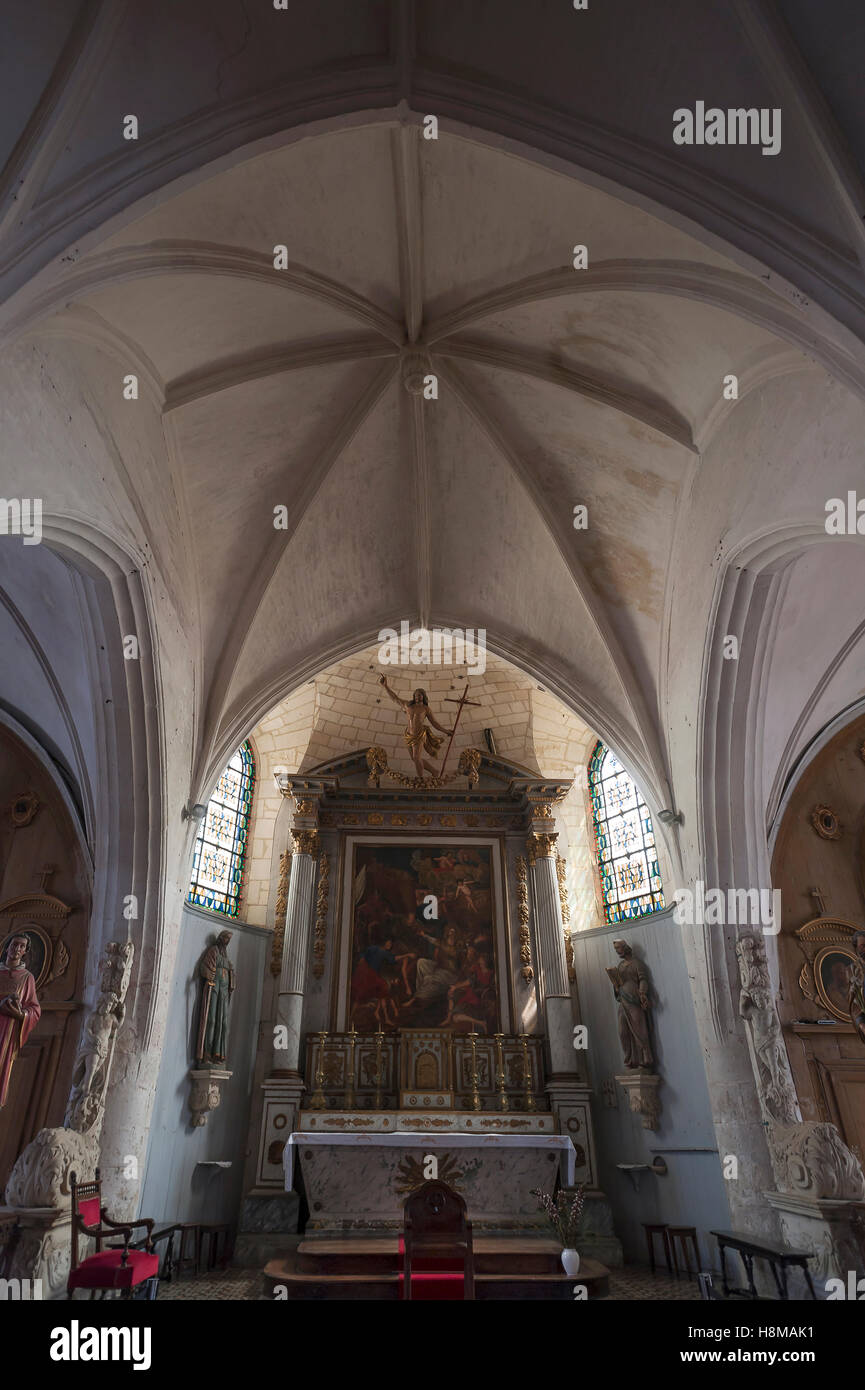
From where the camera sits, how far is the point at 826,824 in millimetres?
11039

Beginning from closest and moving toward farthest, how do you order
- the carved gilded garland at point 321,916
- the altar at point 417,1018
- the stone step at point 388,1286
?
the stone step at point 388,1286
the altar at point 417,1018
the carved gilded garland at point 321,916

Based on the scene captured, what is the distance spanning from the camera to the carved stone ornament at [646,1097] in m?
10.9

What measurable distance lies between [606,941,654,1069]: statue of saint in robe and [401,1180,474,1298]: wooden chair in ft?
18.1

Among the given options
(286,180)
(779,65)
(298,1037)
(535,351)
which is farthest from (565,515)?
(298,1037)

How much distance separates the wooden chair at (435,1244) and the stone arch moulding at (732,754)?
395 centimetres

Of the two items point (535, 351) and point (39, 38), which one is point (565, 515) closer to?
point (535, 351)

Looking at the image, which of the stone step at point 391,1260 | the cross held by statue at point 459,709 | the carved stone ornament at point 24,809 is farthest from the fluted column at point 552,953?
the carved stone ornament at point 24,809

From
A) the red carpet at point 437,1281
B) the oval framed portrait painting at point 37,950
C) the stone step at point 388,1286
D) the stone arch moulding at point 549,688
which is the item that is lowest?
the stone step at point 388,1286

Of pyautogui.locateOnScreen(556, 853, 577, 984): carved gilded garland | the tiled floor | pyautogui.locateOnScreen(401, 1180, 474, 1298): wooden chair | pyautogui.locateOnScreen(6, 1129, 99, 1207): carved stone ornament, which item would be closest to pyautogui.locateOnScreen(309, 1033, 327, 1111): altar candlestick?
the tiled floor

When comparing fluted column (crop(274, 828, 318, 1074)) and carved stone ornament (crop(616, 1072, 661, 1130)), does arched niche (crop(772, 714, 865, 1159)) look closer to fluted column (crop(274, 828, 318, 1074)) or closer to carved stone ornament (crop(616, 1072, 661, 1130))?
carved stone ornament (crop(616, 1072, 661, 1130))

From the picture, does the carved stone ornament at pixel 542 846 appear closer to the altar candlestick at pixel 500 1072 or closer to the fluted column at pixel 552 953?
the fluted column at pixel 552 953

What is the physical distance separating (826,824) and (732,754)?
2.89 metres

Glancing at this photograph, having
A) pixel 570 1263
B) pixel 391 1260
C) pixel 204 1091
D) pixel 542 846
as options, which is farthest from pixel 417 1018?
pixel 570 1263

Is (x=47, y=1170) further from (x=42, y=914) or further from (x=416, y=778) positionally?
(x=416, y=778)
